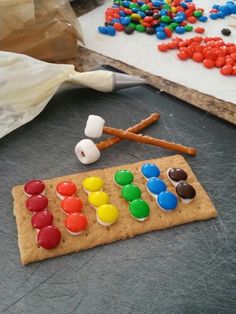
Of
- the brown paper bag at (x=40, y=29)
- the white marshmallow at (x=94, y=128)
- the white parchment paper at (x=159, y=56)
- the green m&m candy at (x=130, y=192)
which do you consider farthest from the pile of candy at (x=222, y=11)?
the green m&m candy at (x=130, y=192)

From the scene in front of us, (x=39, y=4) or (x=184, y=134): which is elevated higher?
(x=39, y=4)

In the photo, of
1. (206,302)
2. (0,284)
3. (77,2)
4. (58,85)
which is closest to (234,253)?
(206,302)

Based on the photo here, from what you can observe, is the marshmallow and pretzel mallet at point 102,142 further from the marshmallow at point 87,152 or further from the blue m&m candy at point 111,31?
the blue m&m candy at point 111,31

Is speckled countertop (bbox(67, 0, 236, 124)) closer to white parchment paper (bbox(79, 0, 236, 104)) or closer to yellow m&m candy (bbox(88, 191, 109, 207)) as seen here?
white parchment paper (bbox(79, 0, 236, 104))

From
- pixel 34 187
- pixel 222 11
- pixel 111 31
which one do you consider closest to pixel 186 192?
pixel 34 187

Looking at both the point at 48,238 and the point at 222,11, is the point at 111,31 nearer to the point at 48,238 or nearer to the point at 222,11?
the point at 222,11

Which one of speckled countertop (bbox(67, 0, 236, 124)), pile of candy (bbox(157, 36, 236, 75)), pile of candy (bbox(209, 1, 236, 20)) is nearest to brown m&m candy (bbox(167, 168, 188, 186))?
speckled countertop (bbox(67, 0, 236, 124))

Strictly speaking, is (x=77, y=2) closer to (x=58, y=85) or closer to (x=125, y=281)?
(x=58, y=85)
